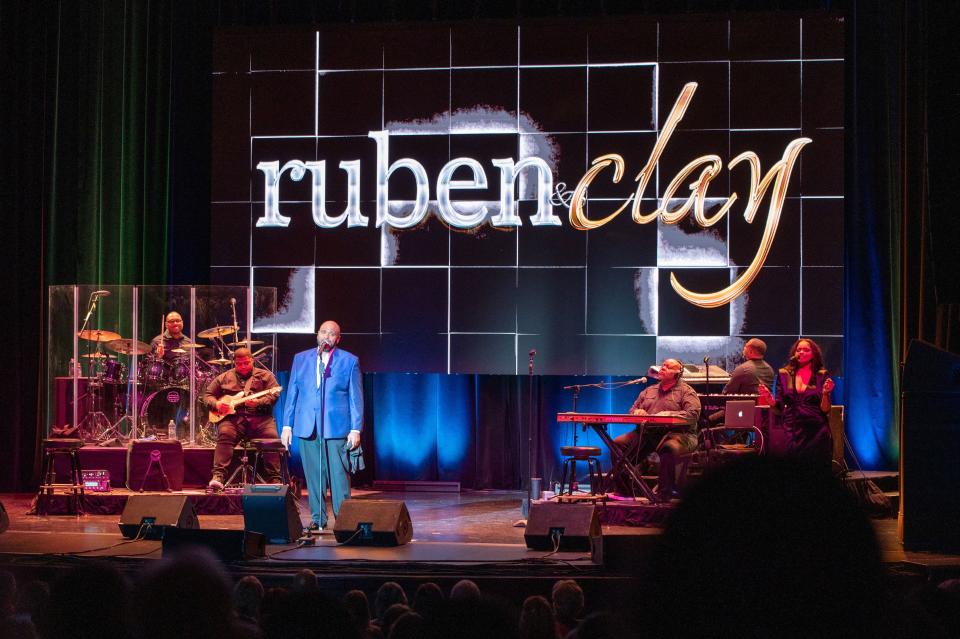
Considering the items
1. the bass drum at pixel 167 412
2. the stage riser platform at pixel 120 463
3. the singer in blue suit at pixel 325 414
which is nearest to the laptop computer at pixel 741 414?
the singer in blue suit at pixel 325 414

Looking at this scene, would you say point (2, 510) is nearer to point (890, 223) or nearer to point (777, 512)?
point (777, 512)

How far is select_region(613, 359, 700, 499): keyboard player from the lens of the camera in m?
9.16

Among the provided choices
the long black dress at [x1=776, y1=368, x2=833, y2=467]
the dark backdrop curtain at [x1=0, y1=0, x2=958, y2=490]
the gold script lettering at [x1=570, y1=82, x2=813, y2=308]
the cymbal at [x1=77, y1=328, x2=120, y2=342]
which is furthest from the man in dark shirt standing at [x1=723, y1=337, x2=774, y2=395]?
the cymbal at [x1=77, y1=328, x2=120, y2=342]

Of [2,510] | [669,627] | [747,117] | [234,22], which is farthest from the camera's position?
[234,22]

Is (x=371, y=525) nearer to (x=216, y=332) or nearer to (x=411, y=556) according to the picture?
(x=411, y=556)

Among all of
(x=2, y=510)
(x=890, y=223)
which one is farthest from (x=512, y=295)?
(x=2, y=510)

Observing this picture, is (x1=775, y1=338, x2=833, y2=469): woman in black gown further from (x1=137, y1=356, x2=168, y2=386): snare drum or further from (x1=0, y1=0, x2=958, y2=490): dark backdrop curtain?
(x1=137, y1=356, x2=168, y2=386): snare drum

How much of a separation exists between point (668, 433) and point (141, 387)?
522cm

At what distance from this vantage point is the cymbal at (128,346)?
10227mm

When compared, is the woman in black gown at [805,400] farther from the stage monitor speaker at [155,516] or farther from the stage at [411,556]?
the stage monitor speaker at [155,516]

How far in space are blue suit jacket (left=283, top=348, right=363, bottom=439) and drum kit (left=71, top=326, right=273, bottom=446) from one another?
237 cm

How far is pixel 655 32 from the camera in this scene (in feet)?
35.9

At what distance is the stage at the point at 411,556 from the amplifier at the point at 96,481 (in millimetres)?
458

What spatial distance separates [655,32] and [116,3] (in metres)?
6.24
